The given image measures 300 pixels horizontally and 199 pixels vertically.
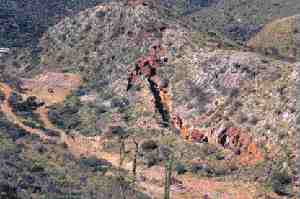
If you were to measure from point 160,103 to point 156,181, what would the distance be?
1722cm

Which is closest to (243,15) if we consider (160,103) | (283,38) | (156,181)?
(283,38)

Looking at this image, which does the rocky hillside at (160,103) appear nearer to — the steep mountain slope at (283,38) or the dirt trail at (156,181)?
the dirt trail at (156,181)

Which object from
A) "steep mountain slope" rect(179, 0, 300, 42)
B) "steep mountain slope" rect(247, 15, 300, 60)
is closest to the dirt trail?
"steep mountain slope" rect(247, 15, 300, 60)

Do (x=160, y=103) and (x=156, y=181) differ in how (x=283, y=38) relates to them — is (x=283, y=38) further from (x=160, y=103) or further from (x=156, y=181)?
(x=156, y=181)

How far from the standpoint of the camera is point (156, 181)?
155 ft

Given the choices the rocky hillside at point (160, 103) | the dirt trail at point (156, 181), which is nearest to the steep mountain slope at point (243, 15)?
the rocky hillside at point (160, 103)

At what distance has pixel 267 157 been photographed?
49.2m

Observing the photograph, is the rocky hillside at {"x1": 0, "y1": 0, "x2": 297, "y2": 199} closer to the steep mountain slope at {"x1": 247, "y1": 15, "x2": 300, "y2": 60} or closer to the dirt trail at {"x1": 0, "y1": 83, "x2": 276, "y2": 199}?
the dirt trail at {"x1": 0, "y1": 83, "x2": 276, "y2": 199}

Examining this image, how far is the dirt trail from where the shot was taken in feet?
147

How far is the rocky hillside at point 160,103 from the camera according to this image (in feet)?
160

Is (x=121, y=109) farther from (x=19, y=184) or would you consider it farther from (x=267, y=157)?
(x=19, y=184)

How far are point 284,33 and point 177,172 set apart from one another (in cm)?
7653

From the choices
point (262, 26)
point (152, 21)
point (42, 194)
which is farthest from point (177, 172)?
point (262, 26)

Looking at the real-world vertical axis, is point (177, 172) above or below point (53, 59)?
below
